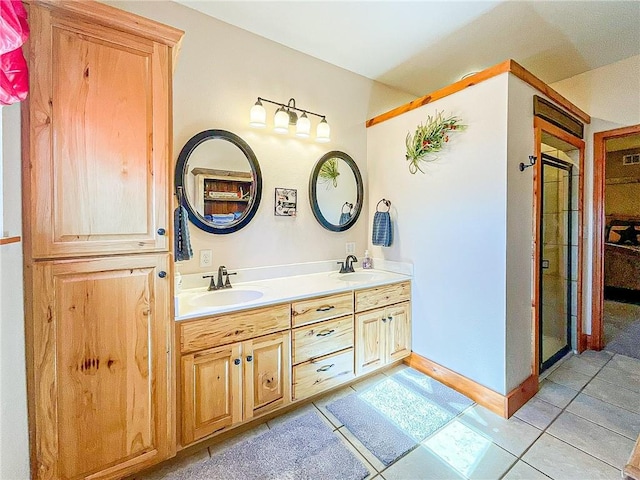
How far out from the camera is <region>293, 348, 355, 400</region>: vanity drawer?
74.0 inches

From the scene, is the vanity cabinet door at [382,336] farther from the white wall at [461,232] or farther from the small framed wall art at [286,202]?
the small framed wall art at [286,202]

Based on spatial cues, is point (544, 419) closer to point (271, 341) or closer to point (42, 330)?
point (271, 341)

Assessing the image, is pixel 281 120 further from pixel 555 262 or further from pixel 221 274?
pixel 555 262

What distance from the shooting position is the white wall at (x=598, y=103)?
2.58 meters

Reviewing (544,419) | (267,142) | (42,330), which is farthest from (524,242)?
(42,330)

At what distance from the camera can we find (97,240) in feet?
4.10

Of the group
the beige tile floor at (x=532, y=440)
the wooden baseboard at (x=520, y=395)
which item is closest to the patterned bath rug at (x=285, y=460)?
the beige tile floor at (x=532, y=440)

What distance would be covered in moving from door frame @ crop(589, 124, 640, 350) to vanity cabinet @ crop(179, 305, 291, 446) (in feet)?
10.2

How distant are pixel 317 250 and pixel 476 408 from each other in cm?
166

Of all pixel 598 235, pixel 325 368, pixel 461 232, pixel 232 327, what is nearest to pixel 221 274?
pixel 232 327

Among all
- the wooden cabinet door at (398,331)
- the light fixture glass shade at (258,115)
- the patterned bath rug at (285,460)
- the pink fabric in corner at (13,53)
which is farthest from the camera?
the wooden cabinet door at (398,331)

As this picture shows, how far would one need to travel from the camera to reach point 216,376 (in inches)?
62.1

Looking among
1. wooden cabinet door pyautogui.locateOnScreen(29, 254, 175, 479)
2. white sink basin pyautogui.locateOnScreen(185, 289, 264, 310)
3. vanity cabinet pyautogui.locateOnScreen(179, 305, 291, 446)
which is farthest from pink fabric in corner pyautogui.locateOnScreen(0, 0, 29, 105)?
white sink basin pyautogui.locateOnScreen(185, 289, 264, 310)

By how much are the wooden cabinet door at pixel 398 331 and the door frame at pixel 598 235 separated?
1.99m
